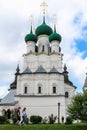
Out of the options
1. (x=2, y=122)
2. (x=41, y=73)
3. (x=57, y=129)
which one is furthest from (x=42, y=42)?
(x=57, y=129)

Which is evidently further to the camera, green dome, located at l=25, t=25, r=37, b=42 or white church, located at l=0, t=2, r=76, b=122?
green dome, located at l=25, t=25, r=37, b=42

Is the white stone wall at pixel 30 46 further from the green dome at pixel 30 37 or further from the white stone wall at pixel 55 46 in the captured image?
the white stone wall at pixel 55 46

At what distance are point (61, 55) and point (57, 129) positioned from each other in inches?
1607

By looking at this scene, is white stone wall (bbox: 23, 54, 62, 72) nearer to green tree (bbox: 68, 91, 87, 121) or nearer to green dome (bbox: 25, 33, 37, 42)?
green dome (bbox: 25, 33, 37, 42)

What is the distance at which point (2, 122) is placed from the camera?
112ft

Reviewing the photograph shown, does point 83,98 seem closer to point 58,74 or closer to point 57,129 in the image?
point 57,129

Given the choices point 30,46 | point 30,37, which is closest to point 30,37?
point 30,37

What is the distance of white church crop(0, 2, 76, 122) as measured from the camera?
61562 millimetres

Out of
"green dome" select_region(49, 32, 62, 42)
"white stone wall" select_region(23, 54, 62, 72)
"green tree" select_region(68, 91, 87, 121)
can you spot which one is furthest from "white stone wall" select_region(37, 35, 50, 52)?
"green tree" select_region(68, 91, 87, 121)

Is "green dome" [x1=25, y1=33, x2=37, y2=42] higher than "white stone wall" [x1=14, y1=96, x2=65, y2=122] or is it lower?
higher

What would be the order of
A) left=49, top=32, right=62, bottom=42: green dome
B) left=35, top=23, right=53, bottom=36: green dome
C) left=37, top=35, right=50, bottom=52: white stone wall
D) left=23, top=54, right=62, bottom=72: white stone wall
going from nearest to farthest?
1. left=23, top=54, right=62, bottom=72: white stone wall
2. left=49, top=32, right=62, bottom=42: green dome
3. left=35, top=23, right=53, bottom=36: green dome
4. left=37, top=35, right=50, bottom=52: white stone wall

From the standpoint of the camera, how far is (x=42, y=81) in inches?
2491

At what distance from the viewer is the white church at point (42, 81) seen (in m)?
61.6

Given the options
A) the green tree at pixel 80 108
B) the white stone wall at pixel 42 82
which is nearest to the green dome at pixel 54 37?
the white stone wall at pixel 42 82
